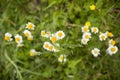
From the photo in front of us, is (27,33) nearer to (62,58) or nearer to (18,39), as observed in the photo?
(18,39)

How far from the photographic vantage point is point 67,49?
2258mm

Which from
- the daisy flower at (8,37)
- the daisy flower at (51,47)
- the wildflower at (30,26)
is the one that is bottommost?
the daisy flower at (51,47)

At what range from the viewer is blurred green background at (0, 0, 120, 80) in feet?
7.50

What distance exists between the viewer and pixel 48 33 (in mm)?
2309

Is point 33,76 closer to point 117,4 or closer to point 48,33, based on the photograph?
point 48,33

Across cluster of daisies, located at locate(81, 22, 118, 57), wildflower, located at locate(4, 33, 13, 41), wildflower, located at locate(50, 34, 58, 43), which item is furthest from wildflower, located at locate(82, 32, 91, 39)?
wildflower, located at locate(4, 33, 13, 41)

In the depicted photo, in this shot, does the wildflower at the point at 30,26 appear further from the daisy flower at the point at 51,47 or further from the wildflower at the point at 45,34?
the daisy flower at the point at 51,47

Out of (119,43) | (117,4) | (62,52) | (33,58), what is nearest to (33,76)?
(33,58)

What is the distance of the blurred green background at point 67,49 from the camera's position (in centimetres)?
229

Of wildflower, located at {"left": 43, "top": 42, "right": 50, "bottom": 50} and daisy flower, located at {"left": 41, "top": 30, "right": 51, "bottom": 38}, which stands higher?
daisy flower, located at {"left": 41, "top": 30, "right": 51, "bottom": 38}

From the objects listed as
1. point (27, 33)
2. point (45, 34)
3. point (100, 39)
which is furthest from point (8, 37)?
point (100, 39)

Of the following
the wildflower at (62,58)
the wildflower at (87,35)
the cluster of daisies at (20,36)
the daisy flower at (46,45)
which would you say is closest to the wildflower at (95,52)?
the wildflower at (87,35)

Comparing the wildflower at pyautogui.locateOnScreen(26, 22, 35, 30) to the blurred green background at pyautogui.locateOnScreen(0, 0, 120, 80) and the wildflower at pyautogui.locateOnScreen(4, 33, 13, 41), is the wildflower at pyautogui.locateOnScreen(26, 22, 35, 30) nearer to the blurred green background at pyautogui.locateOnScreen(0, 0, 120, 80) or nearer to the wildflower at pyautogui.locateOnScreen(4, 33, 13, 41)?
the blurred green background at pyautogui.locateOnScreen(0, 0, 120, 80)

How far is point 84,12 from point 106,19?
0.19 m
